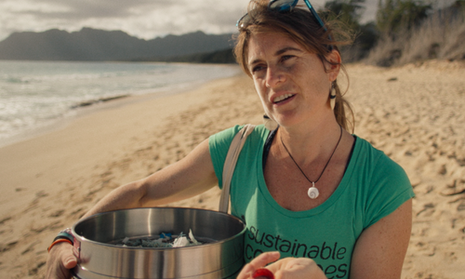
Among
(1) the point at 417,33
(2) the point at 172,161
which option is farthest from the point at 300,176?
(1) the point at 417,33

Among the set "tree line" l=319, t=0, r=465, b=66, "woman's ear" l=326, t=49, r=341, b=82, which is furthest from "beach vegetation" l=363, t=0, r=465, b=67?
"woman's ear" l=326, t=49, r=341, b=82

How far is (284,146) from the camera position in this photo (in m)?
1.50

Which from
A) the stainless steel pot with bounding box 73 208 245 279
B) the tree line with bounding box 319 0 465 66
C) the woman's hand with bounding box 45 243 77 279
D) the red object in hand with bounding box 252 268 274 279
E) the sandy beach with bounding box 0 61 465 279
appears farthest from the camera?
the tree line with bounding box 319 0 465 66

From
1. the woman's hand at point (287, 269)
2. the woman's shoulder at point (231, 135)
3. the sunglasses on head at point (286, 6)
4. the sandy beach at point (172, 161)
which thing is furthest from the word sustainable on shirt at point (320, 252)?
the sandy beach at point (172, 161)

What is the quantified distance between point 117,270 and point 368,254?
0.81 metres

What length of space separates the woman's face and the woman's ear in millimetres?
46

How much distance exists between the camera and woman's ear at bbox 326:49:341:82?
140 centimetres

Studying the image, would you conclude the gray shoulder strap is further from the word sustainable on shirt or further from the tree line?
the tree line

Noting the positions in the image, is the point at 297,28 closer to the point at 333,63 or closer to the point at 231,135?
the point at 333,63

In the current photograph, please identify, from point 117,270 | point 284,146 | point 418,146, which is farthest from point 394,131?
point 117,270

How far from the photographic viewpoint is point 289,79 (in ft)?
4.34

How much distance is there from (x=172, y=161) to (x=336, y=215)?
3.97 m

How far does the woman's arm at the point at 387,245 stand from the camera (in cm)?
115

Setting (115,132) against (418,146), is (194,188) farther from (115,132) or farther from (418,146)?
(115,132)
